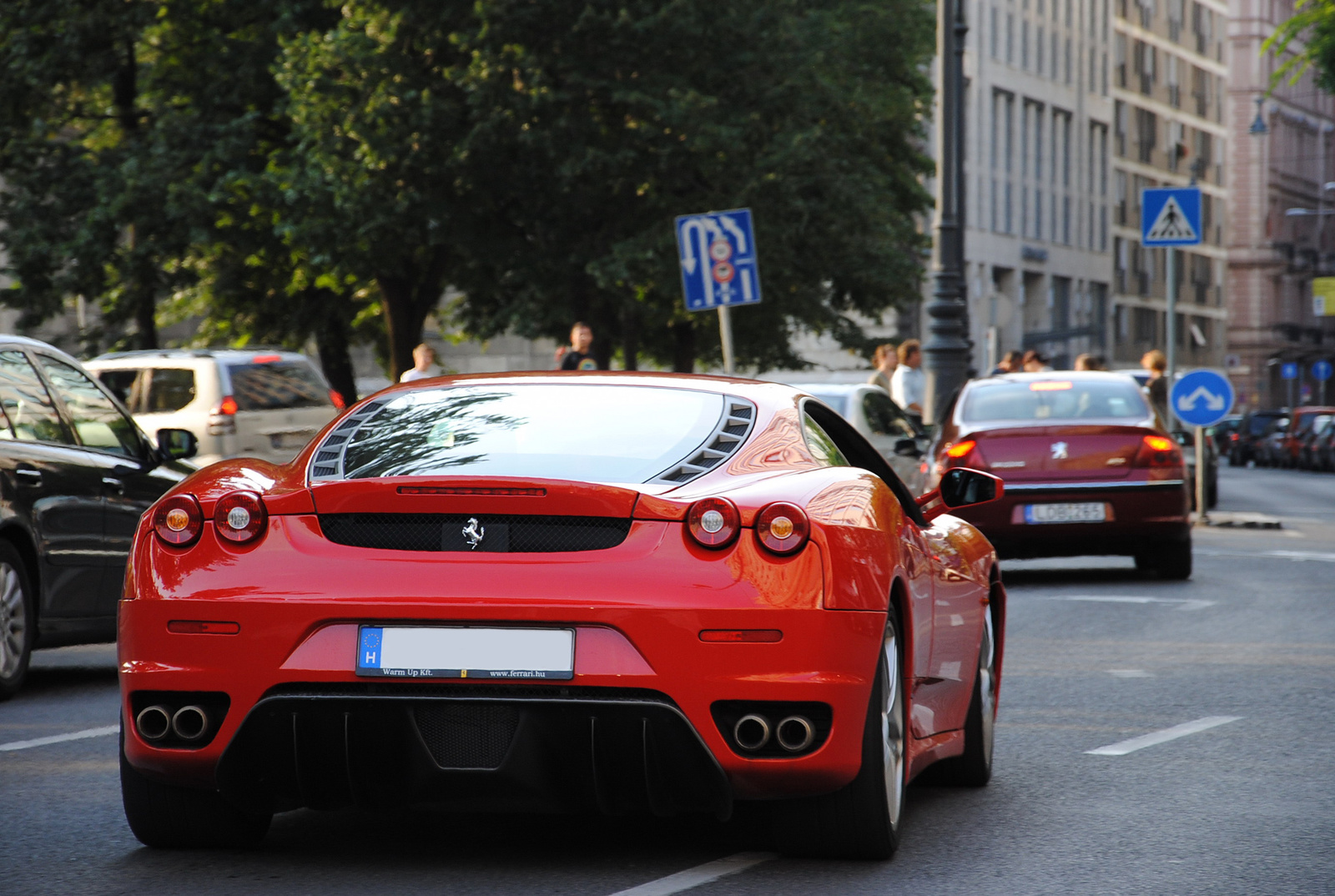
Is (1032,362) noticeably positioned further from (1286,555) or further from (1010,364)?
(1286,555)

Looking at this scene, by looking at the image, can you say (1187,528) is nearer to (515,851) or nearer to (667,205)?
(515,851)

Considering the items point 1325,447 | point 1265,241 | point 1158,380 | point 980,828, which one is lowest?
point 1325,447

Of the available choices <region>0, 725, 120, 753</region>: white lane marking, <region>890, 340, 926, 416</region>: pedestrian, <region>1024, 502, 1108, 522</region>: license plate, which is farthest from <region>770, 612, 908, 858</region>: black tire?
<region>890, 340, 926, 416</region>: pedestrian

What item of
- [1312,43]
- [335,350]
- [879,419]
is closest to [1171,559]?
[879,419]

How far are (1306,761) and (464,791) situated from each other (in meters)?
3.58

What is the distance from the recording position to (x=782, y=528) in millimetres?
5398

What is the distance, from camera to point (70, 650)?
12.5m

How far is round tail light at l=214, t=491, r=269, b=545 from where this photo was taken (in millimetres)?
5488

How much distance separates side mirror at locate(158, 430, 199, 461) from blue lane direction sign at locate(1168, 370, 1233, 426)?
14.1 metres

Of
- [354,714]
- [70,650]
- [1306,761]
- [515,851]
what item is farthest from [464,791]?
[70,650]

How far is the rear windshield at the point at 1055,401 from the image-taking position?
643 inches

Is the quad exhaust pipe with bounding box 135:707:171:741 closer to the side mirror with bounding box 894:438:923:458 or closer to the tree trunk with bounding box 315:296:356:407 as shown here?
the side mirror with bounding box 894:438:923:458

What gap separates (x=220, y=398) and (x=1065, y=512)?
9413 mm

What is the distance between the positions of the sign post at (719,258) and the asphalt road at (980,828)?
1028 centimetres
